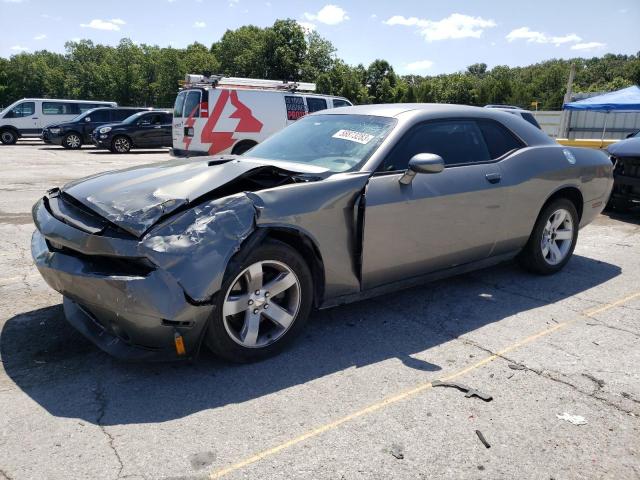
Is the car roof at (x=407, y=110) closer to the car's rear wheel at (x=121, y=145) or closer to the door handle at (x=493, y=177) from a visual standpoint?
the door handle at (x=493, y=177)

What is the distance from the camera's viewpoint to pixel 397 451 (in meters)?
2.38

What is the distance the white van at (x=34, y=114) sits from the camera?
2373 centimetres

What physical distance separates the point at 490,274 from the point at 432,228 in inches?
62.4

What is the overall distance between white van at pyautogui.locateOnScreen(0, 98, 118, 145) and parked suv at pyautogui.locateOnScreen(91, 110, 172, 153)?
460 centimetres

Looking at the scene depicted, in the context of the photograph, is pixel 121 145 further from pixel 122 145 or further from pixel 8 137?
pixel 8 137

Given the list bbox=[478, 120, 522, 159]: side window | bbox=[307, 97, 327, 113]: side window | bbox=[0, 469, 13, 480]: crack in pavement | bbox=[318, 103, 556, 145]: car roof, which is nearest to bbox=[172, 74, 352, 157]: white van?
bbox=[307, 97, 327, 113]: side window

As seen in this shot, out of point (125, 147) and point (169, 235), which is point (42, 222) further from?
point (125, 147)

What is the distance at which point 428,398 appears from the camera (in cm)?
284

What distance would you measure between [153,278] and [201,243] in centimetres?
31

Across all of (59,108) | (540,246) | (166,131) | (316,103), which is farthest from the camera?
(59,108)

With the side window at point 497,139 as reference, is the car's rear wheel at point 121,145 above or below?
below

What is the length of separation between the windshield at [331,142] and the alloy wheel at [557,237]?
2.10 m

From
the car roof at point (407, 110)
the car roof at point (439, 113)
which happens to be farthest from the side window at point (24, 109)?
the car roof at point (407, 110)

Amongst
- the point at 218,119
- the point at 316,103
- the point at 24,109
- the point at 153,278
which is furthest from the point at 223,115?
the point at 24,109
